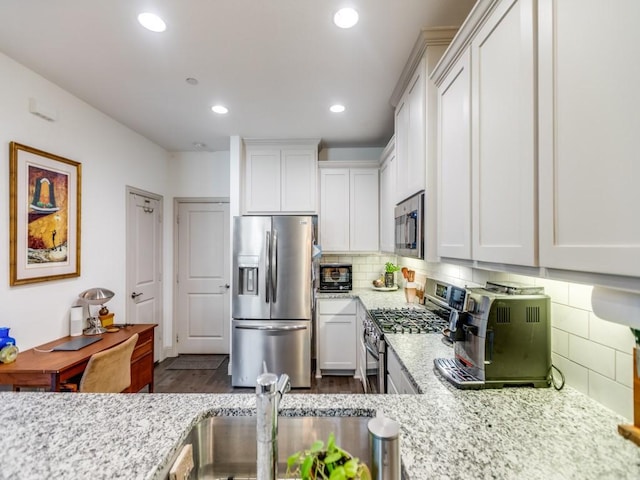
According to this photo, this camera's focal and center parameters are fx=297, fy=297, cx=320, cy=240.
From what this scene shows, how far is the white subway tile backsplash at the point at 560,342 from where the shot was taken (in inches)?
45.6

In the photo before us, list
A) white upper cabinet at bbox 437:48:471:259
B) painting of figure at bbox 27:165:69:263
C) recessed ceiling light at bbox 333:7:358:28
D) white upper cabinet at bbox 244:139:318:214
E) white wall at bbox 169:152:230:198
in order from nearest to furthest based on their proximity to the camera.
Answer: white upper cabinet at bbox 437:48:471:259
recessed ceiling light at bbox 333:7:358:28
painting of figure at bbox 27:165:69:263
white upper cabinet at bbox 244:139:318:214
white wall at bbox 169:152:230:198

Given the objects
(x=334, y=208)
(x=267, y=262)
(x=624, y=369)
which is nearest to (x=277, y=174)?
(x=334, y=208)

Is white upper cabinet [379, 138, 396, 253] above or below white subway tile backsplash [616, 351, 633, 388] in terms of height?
above

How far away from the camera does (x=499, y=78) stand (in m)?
1.08

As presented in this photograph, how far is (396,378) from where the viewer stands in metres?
1.63

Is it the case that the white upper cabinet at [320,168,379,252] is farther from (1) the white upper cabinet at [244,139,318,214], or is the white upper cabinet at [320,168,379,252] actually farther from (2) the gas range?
(2) the gas range

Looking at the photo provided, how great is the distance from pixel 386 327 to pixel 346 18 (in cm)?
185

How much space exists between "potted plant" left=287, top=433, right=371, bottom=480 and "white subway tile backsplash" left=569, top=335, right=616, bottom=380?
0.90 metres

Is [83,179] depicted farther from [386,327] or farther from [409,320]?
[409,320]

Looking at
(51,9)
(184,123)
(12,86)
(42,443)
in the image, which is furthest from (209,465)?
(184,123)

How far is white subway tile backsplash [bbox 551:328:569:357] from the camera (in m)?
1.16

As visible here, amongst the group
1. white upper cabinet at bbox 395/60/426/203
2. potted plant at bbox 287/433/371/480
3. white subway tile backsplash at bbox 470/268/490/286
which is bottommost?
potted plant at bbox 287/433/371/480

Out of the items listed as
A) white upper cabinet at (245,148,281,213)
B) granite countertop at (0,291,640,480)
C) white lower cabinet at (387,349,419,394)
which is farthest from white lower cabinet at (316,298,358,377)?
granite countertop at (0,291,640,480)

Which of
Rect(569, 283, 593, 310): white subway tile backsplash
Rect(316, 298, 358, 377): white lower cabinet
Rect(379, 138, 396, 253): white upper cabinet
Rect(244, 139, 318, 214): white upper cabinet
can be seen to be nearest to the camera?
Rect(569, 283, 593, 310): white subway tile backsplash
